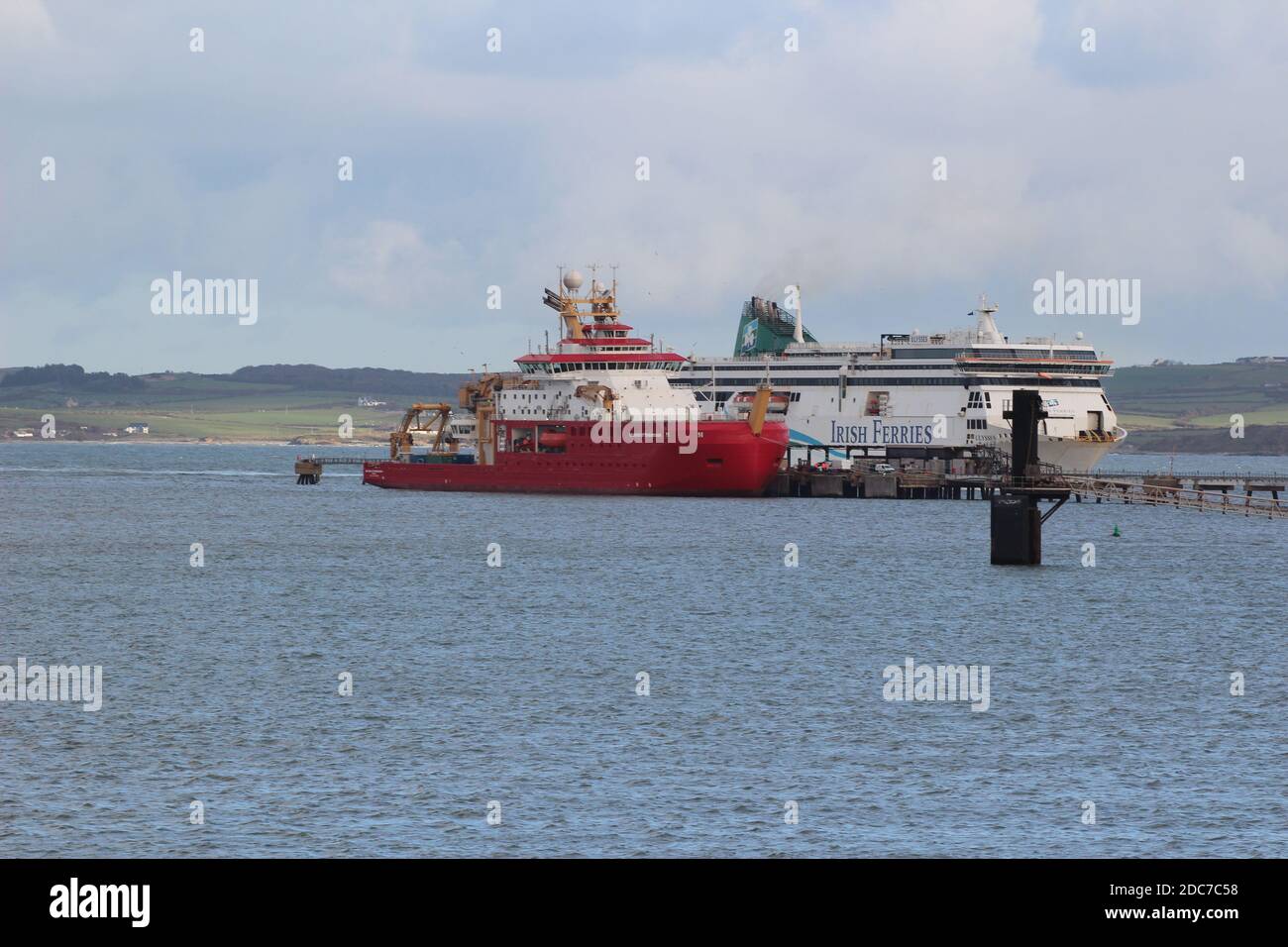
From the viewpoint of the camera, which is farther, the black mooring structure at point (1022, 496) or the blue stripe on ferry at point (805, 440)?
the blue stripe on ferry at point (805, 440)

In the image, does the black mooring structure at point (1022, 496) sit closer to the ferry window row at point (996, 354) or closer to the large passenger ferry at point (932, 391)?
the large passenger ferry at point (932, 391)

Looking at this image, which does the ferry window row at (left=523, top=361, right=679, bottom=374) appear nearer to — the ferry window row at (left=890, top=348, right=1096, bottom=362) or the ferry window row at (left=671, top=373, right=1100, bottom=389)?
the ferry window row at (left=671, top=373, right=1100, bottom=389)

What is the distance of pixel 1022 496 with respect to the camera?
5559 centimetres

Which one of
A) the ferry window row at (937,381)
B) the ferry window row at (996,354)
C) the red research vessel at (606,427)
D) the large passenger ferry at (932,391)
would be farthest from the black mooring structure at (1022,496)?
the ferry window row at (996,354)

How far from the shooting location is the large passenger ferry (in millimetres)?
112938

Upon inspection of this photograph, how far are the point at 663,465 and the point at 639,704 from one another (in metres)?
64.0

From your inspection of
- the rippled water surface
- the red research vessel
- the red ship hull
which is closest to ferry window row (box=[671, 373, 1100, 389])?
the red research vessel

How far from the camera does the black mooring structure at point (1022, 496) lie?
54312mm

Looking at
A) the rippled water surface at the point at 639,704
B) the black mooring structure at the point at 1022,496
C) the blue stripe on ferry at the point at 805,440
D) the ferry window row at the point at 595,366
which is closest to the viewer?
the rippled water surface at the point at 639,704

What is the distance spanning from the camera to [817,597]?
5331 centimetres

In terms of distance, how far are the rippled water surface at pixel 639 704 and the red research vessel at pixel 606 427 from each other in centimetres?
2349

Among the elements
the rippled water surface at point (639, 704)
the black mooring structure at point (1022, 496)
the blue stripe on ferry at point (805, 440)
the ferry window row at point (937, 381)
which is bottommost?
the rippled water surface at point (639, 704)
